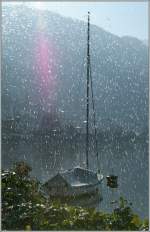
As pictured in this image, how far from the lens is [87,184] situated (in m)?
28.8

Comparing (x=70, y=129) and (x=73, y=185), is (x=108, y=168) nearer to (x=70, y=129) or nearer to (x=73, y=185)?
(x=73, y=185)

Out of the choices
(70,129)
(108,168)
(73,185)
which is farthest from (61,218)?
(70,129)

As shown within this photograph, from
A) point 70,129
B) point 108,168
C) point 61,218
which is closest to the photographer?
point 61,218

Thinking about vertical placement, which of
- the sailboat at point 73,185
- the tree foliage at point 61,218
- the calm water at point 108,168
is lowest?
the calm water at point 108,168

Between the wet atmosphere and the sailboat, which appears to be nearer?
the sailboat

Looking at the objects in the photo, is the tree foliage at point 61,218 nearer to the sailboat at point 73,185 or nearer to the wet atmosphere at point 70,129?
the sailboat at point 73,185

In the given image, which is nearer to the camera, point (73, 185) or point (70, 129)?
point (73, 185)

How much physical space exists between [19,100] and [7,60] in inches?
1671

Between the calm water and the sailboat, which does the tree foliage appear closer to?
the sailboat

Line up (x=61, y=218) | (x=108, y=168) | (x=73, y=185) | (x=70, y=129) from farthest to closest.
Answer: (x=70, y=129), (x=108, y=168), (x=73, y=185), (x=61, y=218)

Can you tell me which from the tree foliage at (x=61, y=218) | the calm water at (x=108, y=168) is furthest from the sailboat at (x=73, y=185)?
the tree foliage at (x=61, y=218)

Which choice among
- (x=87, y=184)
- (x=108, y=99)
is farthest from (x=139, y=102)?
(x=87, y=184)

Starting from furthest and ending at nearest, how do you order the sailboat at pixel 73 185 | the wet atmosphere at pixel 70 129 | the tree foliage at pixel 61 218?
the wet atmosphere at pixel 70 129 → the sailboat at pixel 73 185 → the tree foliage at pixel 61 218

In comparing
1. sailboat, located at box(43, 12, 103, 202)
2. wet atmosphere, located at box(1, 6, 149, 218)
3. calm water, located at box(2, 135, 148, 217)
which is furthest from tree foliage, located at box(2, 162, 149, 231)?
calm water, located at box(2, 135, 148, 217)
